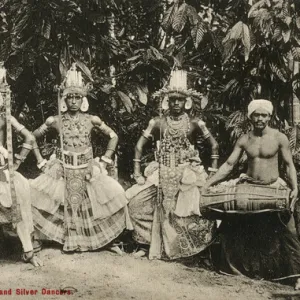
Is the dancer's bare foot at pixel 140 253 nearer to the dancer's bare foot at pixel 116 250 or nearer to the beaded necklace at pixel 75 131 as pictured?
the dancer's bare foot at pixel 116 250

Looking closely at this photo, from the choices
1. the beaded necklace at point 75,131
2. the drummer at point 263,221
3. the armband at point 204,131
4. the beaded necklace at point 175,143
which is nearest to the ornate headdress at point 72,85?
the beaded necklace at point 75,131

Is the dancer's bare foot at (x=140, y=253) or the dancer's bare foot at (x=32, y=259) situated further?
the dancer's bare foot at (x=140, y=253)

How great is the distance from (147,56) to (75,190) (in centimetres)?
155

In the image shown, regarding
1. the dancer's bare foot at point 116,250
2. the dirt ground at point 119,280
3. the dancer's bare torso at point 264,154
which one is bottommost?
the dirt ground at point 119,280

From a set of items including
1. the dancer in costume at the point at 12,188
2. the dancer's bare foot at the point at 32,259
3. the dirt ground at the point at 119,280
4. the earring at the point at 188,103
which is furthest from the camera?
the earring at the point at 188,103

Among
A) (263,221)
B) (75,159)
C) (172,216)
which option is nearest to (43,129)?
(75,159)

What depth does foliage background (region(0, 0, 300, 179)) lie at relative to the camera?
5.27m

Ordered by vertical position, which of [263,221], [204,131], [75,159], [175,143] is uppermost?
[204,131]

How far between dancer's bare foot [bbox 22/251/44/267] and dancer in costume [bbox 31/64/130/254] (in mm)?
268

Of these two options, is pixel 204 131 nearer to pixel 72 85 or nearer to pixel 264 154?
pixel 264 154

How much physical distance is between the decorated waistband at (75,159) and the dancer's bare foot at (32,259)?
866 millimetres

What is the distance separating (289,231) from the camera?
4.71 meters

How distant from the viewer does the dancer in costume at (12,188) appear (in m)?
4.92

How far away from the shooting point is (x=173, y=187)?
526cm
